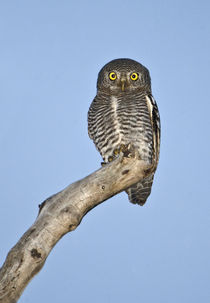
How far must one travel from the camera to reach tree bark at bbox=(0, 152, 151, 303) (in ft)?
11.7

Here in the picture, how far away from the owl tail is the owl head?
1445 millimetres

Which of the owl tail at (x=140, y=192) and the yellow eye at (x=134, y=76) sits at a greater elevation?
the yellow eye at (x=134, y=76)

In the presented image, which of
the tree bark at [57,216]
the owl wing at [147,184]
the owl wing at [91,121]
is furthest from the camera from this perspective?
the owl wing at [91,121]

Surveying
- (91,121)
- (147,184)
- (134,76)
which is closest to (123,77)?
(134,76)

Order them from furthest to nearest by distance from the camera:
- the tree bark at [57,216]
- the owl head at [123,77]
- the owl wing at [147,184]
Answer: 1. the owl head at [123,77]
2. the owl wing at [147,184]
3. the tree bark at [57,216]

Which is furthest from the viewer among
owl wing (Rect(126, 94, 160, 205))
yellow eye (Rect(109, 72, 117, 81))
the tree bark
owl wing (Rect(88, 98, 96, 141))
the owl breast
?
yellow eye (Rect(109, 72, 117, 81))

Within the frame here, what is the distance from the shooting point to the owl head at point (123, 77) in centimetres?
666

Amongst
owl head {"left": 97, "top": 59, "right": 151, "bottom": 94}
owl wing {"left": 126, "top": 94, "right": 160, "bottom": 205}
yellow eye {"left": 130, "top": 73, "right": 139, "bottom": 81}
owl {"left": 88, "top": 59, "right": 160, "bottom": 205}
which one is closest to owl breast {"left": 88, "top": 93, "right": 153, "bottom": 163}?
owl {"left": 88, "top": 59, "right": 160, "bottom": 205}

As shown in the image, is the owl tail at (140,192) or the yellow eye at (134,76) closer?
the owl tail at (140,192)

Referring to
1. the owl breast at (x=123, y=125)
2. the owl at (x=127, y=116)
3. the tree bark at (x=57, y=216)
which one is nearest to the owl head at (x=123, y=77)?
the owl at (x=127, y=116)

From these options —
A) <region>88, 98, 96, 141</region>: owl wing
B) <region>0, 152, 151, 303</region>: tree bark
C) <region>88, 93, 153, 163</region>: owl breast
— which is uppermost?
<region>88, 98, 96, 141</region>: owl wing

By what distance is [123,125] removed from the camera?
5922mm

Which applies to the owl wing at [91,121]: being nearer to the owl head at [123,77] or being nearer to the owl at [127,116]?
the owl at [127,116]

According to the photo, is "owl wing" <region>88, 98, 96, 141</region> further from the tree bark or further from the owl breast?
the tree bark
